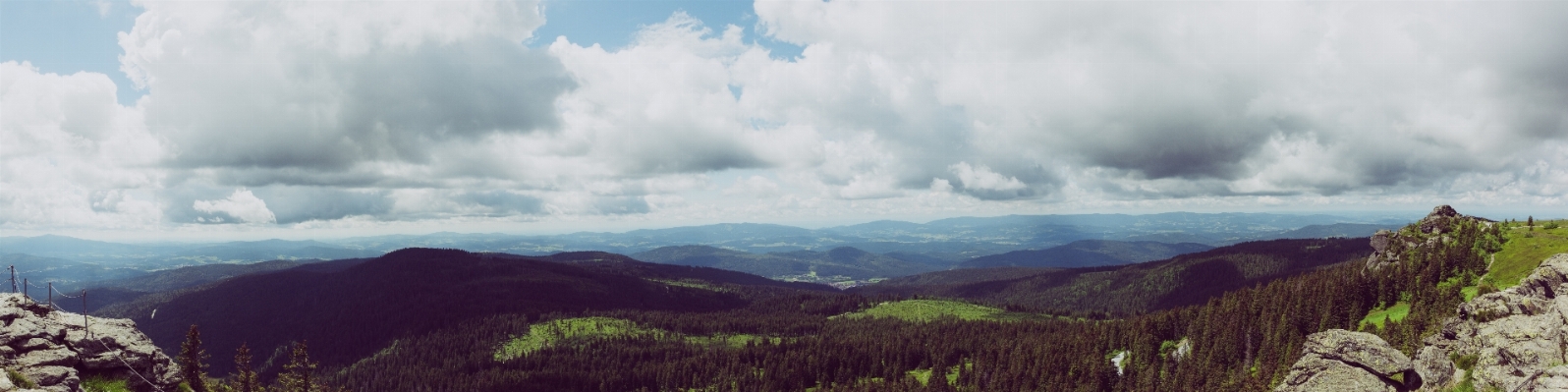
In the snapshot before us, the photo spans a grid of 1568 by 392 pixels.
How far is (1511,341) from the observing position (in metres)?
45.2

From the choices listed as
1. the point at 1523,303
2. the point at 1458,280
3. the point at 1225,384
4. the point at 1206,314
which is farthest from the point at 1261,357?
the point at 1523,303

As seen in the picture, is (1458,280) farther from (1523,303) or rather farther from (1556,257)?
(1523,303)

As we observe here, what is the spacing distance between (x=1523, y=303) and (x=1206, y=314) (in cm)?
10554

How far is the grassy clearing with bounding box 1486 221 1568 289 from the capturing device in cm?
9625

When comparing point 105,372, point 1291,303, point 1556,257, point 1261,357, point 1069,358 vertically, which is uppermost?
point 1556,257

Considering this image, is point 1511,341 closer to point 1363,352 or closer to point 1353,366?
point 1363,352

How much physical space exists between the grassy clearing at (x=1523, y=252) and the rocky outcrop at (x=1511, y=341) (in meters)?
43.7

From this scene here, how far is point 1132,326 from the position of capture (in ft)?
584

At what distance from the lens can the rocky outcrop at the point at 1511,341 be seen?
4112 cm

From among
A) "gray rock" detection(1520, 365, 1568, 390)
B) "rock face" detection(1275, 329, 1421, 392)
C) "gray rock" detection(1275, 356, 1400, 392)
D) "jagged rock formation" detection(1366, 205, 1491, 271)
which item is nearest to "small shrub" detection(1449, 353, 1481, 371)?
"rock face" detection(1275, 329, 1421, 392)

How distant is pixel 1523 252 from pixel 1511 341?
98118mm

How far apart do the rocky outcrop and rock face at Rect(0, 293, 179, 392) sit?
9375 cm

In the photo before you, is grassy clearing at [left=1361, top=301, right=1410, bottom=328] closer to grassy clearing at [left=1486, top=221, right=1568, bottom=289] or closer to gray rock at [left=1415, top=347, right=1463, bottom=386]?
grassy clearing at [left=1486, top=221, right=1568, bottom=289]

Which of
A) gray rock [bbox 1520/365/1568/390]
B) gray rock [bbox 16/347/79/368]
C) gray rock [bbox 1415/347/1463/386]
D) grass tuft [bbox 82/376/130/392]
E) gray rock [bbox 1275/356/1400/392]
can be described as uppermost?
gray rock [bbox 16/347/79/368]
